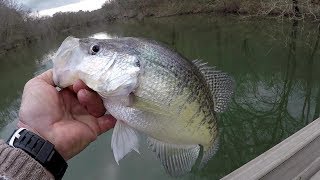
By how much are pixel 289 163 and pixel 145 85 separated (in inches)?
62.8

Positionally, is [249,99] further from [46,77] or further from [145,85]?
[145,85]

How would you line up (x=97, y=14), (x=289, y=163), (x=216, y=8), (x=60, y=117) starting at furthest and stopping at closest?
(x=97, y=14) < (x=216, y=8) < (x=289, y=163) < (x=60, y=117)

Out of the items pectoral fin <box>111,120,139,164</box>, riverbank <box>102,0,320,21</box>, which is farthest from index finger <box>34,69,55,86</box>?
riverbank <box>102,0,320,21</box>

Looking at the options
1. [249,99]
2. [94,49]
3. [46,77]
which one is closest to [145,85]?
[94,49]

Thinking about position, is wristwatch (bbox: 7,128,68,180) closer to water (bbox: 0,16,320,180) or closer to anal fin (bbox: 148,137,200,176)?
anal fin (bbox: 148,137,200,176)

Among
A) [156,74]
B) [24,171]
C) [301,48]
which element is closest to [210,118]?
[156,74]

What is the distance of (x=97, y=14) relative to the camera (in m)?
74.3

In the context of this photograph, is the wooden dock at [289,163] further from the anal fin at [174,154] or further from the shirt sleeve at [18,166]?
the shirt sleeve at [18,166]

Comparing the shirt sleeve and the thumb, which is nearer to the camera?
the shirt sleeve

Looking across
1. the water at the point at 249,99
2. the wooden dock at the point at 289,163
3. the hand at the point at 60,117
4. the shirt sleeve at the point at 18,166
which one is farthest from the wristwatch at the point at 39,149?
the water at the point at 249,99

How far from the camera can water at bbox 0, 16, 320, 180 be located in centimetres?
859

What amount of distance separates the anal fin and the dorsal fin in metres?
0.28

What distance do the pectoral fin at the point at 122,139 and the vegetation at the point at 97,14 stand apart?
26.5 meters

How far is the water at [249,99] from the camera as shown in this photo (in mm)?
8594
